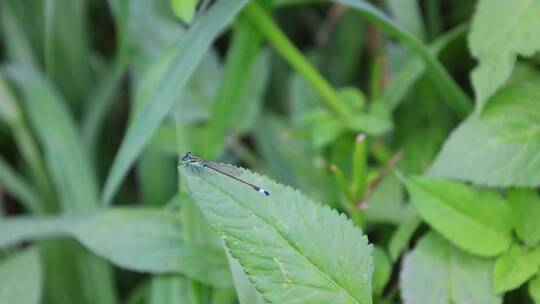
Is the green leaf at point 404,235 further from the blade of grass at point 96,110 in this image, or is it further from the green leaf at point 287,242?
the blade of grass at point 96,110

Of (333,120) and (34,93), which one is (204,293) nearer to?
(333,120)

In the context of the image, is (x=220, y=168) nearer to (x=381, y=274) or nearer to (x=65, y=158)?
(x=381, y=274)

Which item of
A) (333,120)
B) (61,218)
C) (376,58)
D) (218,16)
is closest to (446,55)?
(376,58)

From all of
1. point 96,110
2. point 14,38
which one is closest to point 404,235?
point 96,110

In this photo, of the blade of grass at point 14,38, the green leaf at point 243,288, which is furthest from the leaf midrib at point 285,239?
the blade of grass at point 14,38

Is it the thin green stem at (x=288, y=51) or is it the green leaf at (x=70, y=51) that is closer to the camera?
the thin green stem at (x=288, y=51)

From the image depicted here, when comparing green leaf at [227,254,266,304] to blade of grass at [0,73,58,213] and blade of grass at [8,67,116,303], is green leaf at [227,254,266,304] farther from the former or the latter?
blade of grass at [0,73,58,213]
